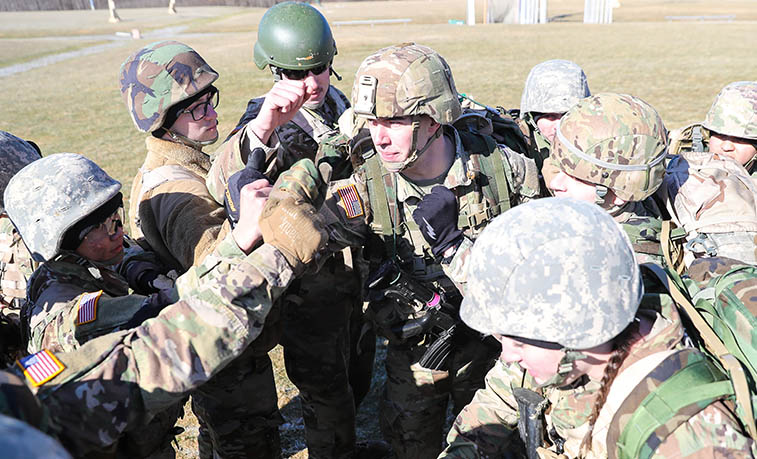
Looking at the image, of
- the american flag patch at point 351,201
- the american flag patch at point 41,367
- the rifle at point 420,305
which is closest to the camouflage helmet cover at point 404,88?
the american flag patch at point 351,201

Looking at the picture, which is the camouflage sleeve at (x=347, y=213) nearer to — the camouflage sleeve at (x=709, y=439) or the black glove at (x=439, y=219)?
the black glove at (x=439, y=219)

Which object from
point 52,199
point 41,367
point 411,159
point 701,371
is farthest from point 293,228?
point 701,371

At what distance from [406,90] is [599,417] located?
1953 millimetres

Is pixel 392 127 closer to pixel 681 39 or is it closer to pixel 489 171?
pixel 489 171

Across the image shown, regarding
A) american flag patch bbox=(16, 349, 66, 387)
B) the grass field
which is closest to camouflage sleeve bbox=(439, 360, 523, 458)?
american flag patch bbox=(16, 349, 66, 387)

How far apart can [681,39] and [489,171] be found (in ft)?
98.6

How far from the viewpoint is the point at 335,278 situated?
418 centimetres

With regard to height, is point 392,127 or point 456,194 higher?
point 392,127

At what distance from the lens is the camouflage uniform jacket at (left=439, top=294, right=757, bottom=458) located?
6.42 ft

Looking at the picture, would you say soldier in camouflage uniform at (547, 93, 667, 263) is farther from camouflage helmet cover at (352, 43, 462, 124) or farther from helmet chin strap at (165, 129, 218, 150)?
helmet chin strap at (165, 129, 218, 150)

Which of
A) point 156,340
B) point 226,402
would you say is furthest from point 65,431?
point 226,402

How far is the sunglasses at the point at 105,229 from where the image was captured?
3055 millimetres

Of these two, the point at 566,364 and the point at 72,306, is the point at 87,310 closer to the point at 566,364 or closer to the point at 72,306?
the point at 72,306

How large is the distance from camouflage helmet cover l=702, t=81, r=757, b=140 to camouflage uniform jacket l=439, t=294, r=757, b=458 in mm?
2641
